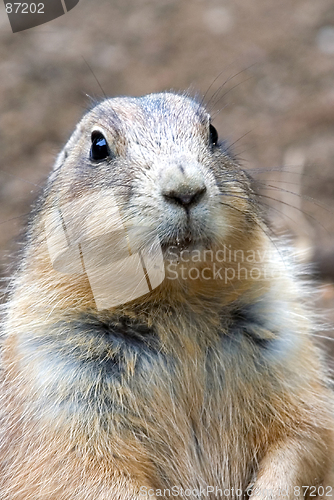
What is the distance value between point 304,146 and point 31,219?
5.23m

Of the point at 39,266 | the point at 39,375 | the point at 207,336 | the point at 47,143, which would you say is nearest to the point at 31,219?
the point at 39,266

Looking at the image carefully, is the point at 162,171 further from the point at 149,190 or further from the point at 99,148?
the point at 99,148

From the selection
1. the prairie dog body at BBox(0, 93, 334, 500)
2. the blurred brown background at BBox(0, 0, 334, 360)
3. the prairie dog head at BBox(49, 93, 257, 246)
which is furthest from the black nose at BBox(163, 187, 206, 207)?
the blurred brown background at BBox(0, 0, 334, 360)

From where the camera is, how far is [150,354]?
14.4 ft

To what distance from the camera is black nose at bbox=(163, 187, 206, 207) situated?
3.67 meters

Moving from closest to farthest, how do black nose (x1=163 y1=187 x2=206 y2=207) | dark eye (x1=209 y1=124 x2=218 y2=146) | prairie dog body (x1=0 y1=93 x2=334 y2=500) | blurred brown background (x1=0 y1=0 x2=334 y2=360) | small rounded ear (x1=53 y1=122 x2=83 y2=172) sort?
black nose (x1=163 y1=187 x2=206 y2=207) → prairie dog body (x1=0 y1=93 x2=334 y2=500) → dark eye (x1=209 y1=124 x2=218 y2=146) → small rounded ear (x1=53 y1=122 x2=83 y2=172) → blurred brown background (x1=0 y1=0 x2=334 y2=360)

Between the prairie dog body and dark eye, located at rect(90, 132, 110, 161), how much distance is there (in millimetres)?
15

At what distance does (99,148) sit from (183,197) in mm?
1215

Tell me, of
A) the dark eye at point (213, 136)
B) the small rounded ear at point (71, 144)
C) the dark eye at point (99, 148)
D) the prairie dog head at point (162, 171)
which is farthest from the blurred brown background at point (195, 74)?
the dark eye at point (99, 148)

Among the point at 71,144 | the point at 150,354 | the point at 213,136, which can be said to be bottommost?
the point at 150,354

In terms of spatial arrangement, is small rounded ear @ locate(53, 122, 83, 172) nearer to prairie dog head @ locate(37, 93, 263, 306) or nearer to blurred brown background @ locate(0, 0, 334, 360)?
prairie dog head @ locate(37, 93, 263, 306)

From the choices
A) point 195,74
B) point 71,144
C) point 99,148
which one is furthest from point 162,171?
point 195,74

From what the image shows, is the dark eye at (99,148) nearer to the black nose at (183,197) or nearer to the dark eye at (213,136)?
the dark eye at (213,136)

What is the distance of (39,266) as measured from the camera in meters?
4.71
